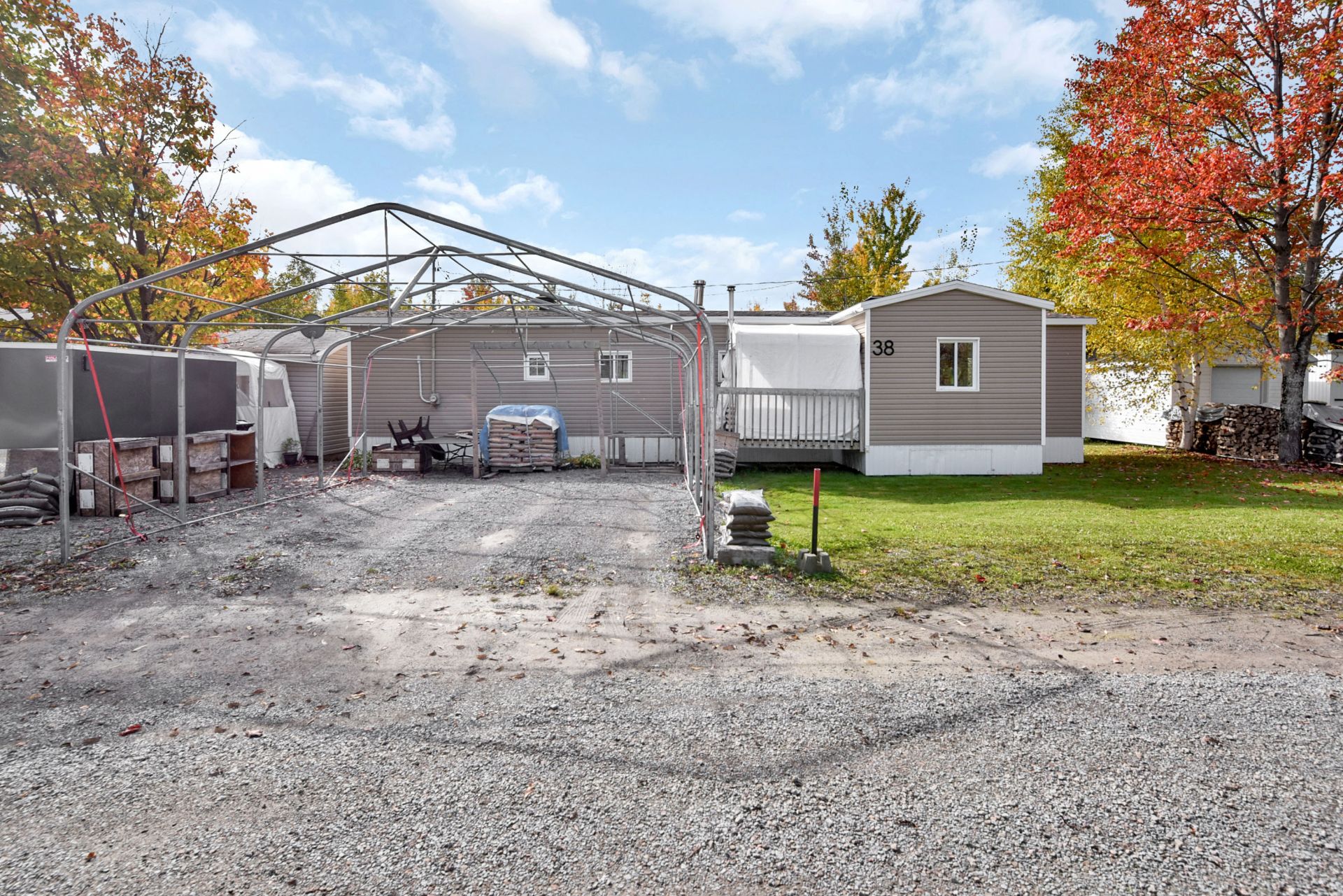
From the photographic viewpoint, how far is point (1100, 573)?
22.0 feet

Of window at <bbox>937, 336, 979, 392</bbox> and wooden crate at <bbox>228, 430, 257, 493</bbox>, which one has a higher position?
window at <bbox>937, 336, 979, 392</bbox>

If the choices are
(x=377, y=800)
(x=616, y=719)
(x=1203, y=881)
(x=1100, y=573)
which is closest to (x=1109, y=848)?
(x=1203, y=881)

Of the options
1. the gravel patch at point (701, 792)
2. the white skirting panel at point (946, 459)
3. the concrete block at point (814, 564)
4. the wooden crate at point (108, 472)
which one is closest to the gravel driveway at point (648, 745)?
the gravel patch at point (701, 792)

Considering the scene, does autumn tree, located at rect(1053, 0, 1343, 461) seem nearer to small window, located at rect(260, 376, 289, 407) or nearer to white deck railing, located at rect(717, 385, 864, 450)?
white deck railing, located at rect(717, 385, 864, 450)

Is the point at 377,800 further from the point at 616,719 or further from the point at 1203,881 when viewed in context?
the point at 1203,881

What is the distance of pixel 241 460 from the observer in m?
12.5

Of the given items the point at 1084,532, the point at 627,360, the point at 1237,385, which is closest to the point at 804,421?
the point at 627,360

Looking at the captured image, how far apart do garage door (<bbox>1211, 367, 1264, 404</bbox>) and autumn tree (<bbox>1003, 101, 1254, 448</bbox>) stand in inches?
64.5

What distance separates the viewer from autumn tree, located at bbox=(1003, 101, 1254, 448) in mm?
16859

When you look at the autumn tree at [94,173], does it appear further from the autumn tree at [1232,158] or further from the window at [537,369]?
the autumn tree at [1232,158]

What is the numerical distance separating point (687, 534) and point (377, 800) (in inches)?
234

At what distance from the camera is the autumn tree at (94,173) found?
12.0 metres

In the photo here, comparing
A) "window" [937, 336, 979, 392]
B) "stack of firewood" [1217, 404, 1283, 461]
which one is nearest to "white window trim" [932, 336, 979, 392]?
"window" [937, 336, 979, 392]

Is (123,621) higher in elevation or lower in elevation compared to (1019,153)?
lower
